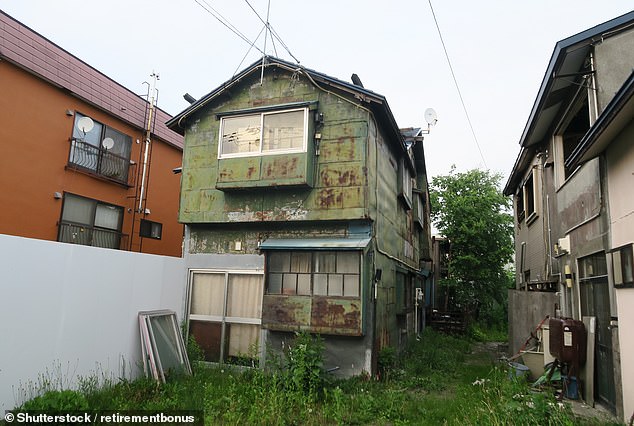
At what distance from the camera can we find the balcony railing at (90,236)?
10998 millimetres

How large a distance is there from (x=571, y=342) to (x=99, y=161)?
41.4ft

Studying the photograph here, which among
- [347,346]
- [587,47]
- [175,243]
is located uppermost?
[587,47]

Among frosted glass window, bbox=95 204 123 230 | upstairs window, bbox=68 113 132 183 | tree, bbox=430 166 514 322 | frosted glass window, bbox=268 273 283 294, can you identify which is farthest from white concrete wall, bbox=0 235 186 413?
tree, bbox=430 166 514 322

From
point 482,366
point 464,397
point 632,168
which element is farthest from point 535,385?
point 632,168

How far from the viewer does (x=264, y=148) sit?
8.90 metres

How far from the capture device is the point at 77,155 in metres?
11.5

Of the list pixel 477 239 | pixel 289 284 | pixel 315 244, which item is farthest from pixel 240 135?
pixel 477 239

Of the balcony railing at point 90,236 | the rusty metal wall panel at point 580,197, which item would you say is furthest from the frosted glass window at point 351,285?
the balcony railing at point 90,236

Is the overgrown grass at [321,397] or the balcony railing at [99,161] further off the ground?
the balcony railing at [99,161]

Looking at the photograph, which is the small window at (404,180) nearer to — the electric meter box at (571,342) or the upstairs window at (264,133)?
the upstairs window at (264,133)

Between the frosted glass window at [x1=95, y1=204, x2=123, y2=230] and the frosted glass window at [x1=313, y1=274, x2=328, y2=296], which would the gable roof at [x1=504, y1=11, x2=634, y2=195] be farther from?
the frosted glass window at [x1=95, y1=204, x2=123, y2=230]

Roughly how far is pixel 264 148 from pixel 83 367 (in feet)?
17.3

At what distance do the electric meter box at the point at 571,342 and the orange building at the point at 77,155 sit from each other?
1166 cm

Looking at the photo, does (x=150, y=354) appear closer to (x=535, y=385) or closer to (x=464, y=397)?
(x=464, y=397)
